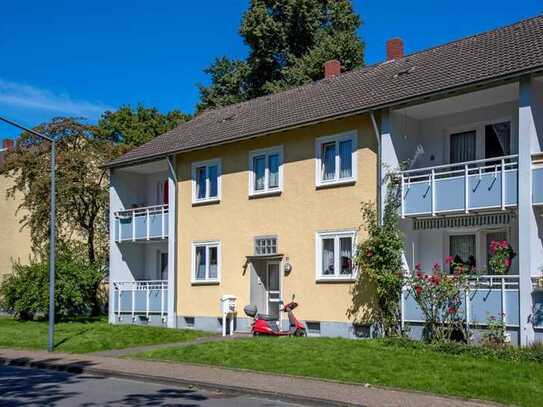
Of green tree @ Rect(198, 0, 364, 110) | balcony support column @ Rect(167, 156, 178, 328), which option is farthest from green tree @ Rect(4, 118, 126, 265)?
green tree @ Rect(198, 0, 364, 110)

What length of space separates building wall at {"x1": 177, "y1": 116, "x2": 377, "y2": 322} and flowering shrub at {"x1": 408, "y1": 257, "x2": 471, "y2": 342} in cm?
288

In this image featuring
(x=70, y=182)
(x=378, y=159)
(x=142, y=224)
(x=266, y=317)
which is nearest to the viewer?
(x=378, y=159)

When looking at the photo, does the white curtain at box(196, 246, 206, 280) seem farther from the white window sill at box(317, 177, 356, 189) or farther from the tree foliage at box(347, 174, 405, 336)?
the tree foliage at box(347, 174, 405, 336)

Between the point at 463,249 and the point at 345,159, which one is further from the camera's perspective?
the point at 345,159

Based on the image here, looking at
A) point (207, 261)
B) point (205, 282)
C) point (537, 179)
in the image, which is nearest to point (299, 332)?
point (205, 282)

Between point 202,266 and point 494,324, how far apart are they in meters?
11.7

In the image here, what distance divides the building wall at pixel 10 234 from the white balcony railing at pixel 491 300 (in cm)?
2759

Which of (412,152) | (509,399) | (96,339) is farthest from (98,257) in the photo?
(509,399)

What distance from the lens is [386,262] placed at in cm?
1950

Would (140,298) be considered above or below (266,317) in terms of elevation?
above

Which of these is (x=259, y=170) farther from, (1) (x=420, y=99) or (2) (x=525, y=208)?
(2) (x=525, y=208)

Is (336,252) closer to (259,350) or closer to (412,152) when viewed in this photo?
(412,152)

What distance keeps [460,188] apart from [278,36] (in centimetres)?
2791

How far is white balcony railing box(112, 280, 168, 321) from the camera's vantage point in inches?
1069
